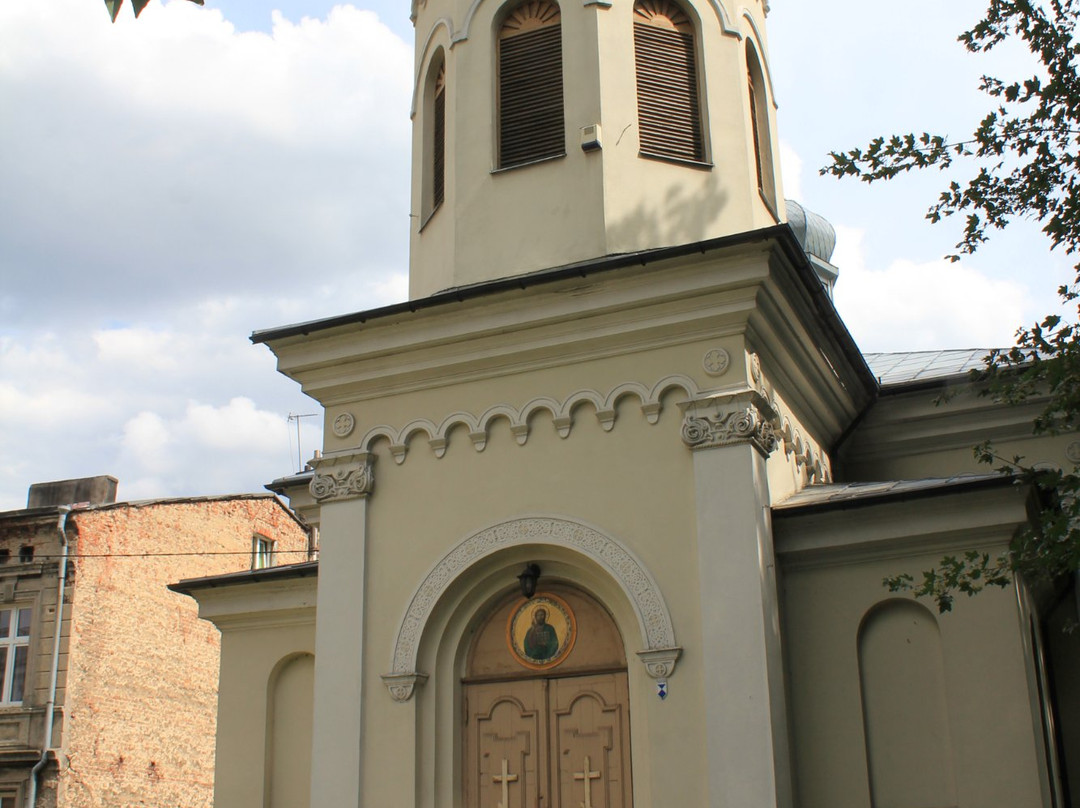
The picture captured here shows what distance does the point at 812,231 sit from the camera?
22.3 m

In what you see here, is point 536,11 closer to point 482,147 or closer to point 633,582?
point 482,147

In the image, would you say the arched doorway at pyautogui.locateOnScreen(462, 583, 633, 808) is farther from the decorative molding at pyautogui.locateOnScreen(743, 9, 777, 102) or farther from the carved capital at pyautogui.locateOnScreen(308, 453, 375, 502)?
the decorative molding at pyautogui.locateOnScreen(743, 9, 777, 102)

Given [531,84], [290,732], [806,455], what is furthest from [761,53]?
[290,732]

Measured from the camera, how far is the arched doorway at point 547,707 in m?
10.1

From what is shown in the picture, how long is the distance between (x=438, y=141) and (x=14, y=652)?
578 inches

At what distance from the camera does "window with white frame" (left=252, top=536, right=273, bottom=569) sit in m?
27.6

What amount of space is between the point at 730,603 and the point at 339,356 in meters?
4.17

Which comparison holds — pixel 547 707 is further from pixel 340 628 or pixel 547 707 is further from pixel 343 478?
pixel 343 478

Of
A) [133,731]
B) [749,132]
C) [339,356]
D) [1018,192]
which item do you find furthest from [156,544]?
[1018,192]

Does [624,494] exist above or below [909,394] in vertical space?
below

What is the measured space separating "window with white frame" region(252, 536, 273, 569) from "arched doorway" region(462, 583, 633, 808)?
1748 cm

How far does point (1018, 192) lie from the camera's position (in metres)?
8.73

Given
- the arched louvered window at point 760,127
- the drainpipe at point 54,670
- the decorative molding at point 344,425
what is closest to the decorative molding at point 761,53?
the arched louvered window at point 760,127

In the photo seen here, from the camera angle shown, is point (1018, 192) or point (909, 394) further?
point (909, 394)
